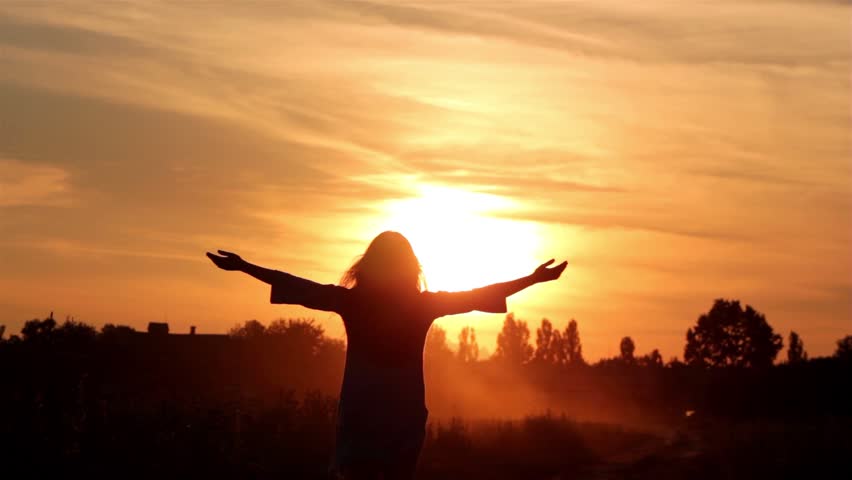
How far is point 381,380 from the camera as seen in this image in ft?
28.6

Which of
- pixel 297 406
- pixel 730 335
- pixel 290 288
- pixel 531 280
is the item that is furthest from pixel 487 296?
pixel 730 335

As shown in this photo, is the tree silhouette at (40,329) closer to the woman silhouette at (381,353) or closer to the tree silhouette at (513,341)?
the woman silhouette at (381,353)

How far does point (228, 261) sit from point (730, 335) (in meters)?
133

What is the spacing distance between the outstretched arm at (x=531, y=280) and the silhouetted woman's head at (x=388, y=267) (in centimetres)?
77

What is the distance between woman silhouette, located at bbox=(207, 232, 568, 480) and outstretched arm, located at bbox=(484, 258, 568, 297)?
0.60 meters

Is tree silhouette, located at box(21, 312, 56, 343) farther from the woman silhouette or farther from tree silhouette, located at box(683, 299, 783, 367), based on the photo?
tree silhouette, located at box(683, 299, 783, 367)

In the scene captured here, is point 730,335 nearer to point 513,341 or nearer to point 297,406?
point 513,341

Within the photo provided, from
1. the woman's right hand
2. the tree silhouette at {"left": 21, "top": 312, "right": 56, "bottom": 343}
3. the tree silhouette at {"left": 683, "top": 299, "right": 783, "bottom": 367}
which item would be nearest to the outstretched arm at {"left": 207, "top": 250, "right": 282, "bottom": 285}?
the woman's right hand

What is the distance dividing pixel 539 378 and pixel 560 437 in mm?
78278

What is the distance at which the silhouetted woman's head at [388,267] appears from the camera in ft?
28.9

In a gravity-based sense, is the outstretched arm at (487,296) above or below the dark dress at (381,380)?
above

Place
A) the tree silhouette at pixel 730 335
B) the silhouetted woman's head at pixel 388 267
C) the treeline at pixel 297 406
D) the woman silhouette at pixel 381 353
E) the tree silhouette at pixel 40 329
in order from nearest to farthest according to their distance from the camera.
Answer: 1. the woman silhouette at pixel 381 353
2. the silhouetted woman's head at pixel 388 267
3. the treeline at pixel 297 406
4. the tree silhouette at pixel 40 329
5. the tree silhouette at pixel 730 335

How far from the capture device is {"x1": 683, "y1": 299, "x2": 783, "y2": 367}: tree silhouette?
136500 millimetres

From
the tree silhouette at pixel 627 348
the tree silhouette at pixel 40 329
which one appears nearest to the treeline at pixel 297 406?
the tree silhouette at pixel 40 329
